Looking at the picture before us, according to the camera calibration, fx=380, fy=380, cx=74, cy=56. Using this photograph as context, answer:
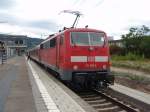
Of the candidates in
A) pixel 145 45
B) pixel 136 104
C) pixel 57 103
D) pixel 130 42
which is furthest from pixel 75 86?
pixel 130 42

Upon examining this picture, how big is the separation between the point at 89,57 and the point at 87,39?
960mm

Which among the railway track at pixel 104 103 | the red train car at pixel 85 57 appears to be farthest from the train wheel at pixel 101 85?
the railway track at pixel 104 103

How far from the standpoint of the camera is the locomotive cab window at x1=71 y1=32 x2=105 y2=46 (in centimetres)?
1786

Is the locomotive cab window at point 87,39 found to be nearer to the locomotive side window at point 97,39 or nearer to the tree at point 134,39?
the locomotive side window at point 97,39

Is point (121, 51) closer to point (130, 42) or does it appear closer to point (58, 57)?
point (130, 42)

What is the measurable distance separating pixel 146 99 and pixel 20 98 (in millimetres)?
4291

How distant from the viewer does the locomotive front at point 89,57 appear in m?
17.3

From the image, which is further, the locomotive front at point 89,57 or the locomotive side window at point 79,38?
the locomotive side window at point 79,38

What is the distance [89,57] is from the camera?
17.5 m

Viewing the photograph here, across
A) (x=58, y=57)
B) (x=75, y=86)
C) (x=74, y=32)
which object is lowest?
(x=75, y=86)

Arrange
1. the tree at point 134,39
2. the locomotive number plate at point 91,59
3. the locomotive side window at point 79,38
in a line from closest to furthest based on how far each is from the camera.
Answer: the locomotive number plate at point 91,59, the locomotive side window at point 79,38, the tree at point 134,39

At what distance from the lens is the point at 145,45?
94.2m

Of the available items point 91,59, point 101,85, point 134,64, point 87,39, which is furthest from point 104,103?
point 134,64

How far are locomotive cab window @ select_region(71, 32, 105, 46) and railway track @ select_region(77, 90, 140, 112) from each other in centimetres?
229
